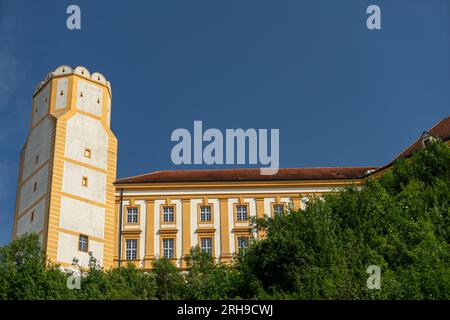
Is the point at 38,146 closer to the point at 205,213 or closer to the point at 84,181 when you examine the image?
the point at 84,181

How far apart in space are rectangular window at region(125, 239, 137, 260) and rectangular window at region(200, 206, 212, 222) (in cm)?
542

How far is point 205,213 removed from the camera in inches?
2290

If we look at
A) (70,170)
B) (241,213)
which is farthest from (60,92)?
(241,213)

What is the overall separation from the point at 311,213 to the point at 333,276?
7430 mm

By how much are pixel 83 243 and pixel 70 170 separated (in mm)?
5317

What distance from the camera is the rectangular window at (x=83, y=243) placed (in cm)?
5081

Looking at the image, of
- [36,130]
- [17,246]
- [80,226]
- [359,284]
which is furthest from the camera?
[36,130]

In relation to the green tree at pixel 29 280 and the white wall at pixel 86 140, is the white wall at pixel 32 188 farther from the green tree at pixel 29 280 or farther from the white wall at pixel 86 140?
the green tree at pixel 29 280
